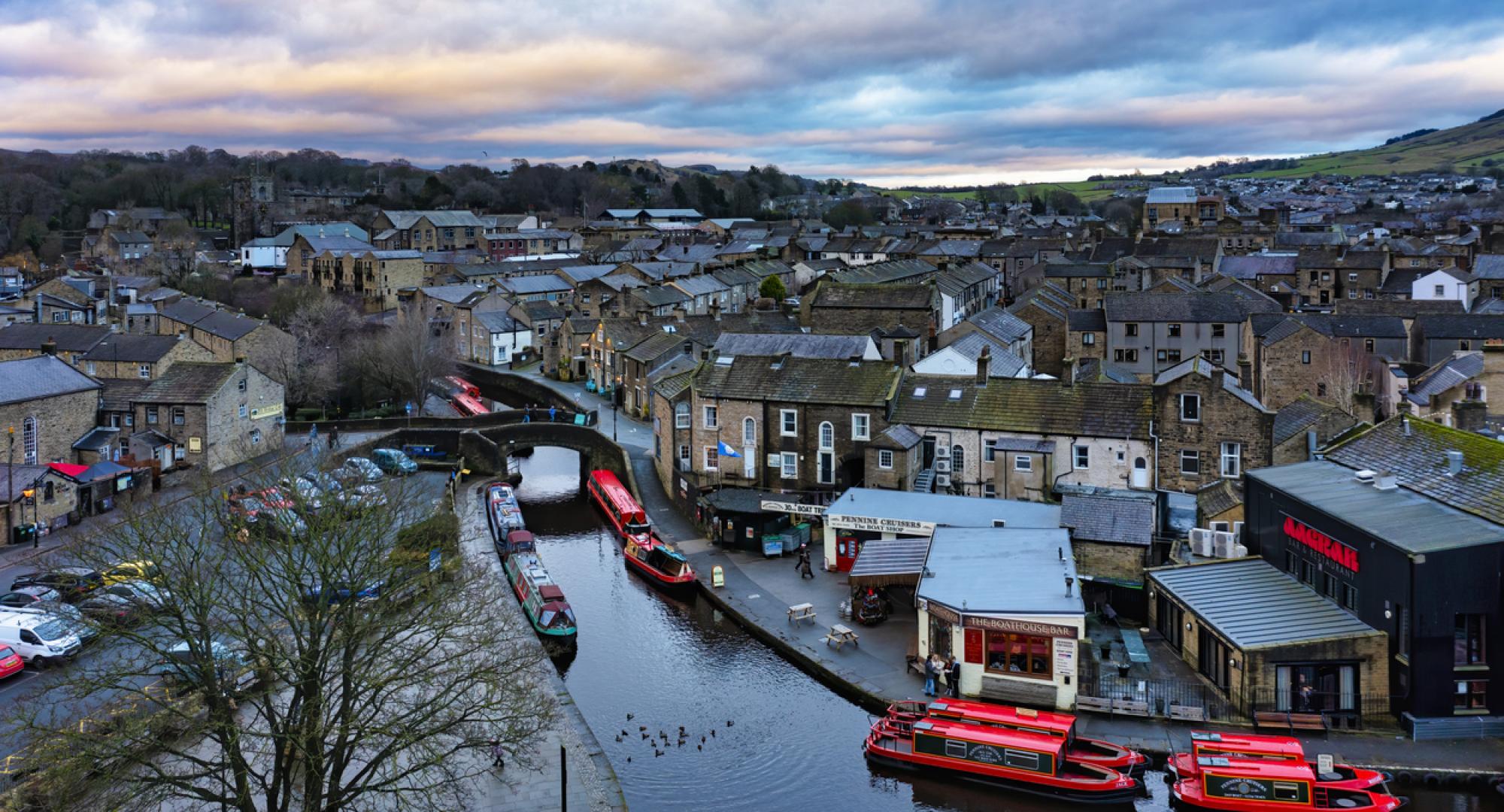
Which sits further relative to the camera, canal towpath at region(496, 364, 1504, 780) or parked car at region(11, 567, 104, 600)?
parked car at region(11, 567, 104, 600)

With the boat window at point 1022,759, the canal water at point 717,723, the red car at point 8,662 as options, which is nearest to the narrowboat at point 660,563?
the canal water at point 717,723

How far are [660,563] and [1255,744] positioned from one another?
1948cm

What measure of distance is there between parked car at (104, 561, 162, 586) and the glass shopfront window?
55.9 ft

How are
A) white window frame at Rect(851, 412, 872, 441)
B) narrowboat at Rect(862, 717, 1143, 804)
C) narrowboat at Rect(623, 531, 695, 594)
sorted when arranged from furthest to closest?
white window frame at Rect(851, 412, 872, 441) → narrowboat at Rect(623, 531, 695, 594) → narrowboat at Rect(862, 717, 1143, 804)

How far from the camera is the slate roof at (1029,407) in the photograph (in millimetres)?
35375

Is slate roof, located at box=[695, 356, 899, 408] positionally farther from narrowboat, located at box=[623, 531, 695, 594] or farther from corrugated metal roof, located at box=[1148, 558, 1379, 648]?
corrugated metal roof, located at box=[1148, 558, 1379, 648]

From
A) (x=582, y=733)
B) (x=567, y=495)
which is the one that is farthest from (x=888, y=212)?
(x=582, y=733)

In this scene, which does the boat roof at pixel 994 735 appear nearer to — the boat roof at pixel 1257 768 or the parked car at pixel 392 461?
the boat roof at pixel 1257 768

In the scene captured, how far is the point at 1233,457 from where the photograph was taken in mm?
34125

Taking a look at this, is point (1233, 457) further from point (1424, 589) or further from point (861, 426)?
point (1424, 589)

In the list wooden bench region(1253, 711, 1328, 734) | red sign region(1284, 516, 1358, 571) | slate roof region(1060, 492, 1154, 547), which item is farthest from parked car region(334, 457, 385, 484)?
red sign region(1284, 516, 1358, 571)

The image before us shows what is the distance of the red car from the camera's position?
2541cm

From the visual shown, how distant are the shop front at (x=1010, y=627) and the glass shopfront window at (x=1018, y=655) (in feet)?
0.06

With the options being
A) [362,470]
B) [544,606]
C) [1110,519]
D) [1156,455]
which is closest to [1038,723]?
[1110,519]
